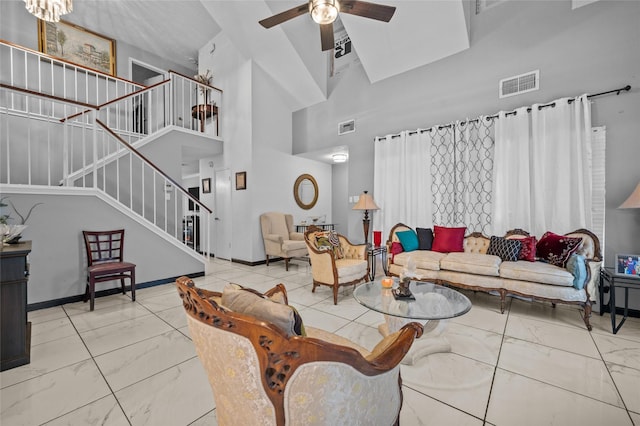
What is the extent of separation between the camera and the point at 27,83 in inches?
195

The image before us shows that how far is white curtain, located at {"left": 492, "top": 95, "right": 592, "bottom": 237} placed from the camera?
325cm

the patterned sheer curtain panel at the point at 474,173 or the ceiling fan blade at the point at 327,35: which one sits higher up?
the ceiling fan blade at the point at 327,35

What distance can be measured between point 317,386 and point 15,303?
2.57 metres

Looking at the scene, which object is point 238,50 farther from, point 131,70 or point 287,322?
point 287,322

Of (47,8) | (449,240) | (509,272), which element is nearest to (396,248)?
(449,240)

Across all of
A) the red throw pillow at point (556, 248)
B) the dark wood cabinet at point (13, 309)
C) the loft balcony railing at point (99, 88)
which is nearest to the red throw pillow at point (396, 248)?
the red throw pillow at point (556, 248)

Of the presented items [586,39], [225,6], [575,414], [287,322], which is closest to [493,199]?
[586,39]

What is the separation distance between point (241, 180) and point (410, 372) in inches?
191

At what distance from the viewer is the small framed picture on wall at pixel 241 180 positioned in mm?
5699

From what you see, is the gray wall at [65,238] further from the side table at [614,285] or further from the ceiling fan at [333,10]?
the side table at [614,285]

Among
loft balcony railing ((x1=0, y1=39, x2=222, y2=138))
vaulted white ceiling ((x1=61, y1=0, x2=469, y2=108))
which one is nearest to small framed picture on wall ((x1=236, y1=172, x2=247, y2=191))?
Answer: loft balcony railing ((x1=0, y1=39, x2=222, y2=138))

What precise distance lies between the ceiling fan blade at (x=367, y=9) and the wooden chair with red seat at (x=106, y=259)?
13.0 feet

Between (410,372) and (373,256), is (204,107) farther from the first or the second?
(410,372)

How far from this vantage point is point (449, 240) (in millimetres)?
3975
